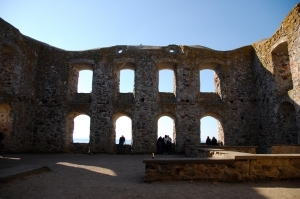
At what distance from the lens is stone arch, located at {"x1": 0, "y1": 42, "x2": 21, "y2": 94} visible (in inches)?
465

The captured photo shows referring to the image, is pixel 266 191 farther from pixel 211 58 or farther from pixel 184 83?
pixel 211 58

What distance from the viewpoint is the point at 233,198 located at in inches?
141

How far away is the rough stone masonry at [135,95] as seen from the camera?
39.8 feet

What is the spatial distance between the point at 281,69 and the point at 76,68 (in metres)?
12.4

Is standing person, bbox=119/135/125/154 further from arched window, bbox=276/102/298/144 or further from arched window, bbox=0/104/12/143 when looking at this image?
arched window, bbox=276/102/298/144

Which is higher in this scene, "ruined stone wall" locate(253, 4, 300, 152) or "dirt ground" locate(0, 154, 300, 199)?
"ruined stone wall" locate(253, 4, 300, 152)

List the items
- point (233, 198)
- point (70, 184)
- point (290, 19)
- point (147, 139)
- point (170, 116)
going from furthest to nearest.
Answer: point (170, 116) < point (147, 139) < point (290, 19) < point (70, 184) < point (233, 198)

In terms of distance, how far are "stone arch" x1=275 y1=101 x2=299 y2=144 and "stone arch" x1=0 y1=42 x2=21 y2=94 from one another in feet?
44.9

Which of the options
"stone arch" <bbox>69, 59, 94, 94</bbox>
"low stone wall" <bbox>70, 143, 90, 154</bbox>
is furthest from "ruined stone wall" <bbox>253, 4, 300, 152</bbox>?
"low stone wall" <bbox>70, 143, 90, 154</bbox>

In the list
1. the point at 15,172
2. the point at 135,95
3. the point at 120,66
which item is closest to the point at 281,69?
the point at 135,95

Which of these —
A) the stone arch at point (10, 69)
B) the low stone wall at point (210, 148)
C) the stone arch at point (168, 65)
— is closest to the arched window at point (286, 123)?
the low stone wall at point (210, 148)

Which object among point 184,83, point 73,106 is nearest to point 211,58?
point 184,83

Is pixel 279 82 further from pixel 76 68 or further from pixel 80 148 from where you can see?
pixel 76 68

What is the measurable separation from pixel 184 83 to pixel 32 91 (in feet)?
30.5
